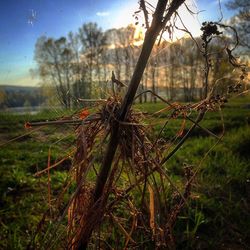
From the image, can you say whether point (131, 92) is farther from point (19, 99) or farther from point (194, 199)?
point (19, 99)

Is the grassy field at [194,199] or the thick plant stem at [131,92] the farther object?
the grassy field at [194,199]

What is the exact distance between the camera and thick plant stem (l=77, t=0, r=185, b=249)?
2.97 feet

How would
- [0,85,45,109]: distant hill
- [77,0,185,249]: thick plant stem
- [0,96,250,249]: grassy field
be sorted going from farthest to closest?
[0,85,45,109]: distant hill
[0,96,250,249]: grassy field
[77,0,185,249]: thick plant stem

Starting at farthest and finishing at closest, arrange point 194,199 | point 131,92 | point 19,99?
1. point 19,99
2. point 194,199
3. point 131,92

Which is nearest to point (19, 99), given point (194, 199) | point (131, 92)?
point (194, 199)

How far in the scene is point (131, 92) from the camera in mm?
948

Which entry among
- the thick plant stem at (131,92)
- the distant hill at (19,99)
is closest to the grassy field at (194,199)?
the thick plant stem at (131,92)

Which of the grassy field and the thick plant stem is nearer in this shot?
the thick plant stem

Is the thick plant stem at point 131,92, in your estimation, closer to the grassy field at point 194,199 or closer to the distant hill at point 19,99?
the grassy field at point 194,199

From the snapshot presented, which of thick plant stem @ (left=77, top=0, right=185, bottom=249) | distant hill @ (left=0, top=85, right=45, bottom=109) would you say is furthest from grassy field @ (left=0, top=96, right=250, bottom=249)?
distant hill @ (left=0, top=85, right=45, bottom=109)

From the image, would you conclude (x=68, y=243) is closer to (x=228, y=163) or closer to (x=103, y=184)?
(x=103, y=184)

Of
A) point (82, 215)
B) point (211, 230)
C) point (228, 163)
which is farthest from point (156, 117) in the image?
point (228, 163)

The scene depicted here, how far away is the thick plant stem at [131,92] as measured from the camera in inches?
35.7

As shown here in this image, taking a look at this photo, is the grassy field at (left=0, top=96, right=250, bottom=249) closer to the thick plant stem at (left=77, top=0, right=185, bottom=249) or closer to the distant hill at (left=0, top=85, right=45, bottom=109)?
the thick plant stem at (left=77, top=0, right=185, bottom=249)
